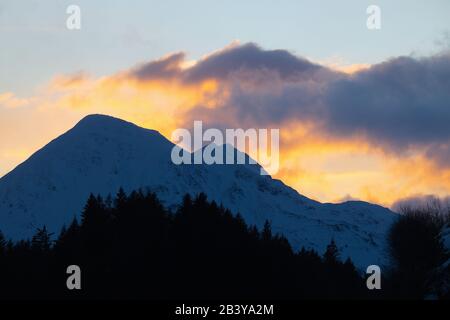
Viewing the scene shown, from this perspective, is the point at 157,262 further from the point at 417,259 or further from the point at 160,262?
the point at 417,259

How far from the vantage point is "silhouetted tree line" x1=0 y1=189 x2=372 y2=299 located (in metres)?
83.2

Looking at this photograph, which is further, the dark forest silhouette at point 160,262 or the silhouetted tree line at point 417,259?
the silhouetted tree line at point 417,259

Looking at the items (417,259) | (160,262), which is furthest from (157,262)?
(417,259)

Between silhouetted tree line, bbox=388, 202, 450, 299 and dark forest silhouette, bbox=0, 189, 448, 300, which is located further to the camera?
silhouetted tree line, bbox=388, 202, 450, 299

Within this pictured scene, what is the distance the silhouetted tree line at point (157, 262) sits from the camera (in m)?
83.2

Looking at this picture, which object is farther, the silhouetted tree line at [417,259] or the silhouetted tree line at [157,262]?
the silhouetted tree line at [417,259]

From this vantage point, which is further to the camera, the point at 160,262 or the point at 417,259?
the point at 417,259

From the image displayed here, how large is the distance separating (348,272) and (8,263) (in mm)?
55018

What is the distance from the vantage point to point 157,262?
8600 cm

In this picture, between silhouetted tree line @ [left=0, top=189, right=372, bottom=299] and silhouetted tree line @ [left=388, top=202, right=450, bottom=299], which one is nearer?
silhouetted tree line @ [left=0, top=189, right=372, bottom=299]
